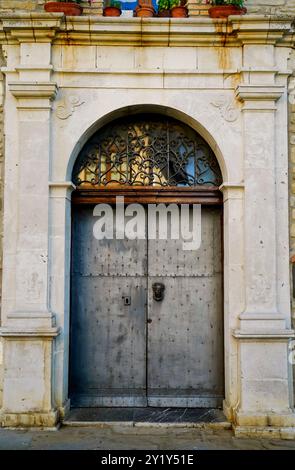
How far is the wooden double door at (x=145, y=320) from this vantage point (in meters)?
5.72

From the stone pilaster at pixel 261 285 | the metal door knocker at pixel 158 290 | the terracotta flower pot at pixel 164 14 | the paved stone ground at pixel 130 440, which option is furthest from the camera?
the metal door knocker at pixel 158 290

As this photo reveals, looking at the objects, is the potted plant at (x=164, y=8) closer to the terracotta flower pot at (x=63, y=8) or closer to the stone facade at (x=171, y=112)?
the stone facade at (x=171, y=112)

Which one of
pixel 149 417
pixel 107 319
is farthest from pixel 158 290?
pixel 149 417

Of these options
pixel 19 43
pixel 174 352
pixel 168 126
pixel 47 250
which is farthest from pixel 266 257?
pixel 19 43

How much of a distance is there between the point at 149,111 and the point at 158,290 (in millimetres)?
2219

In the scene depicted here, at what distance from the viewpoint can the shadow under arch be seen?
18.1 feet

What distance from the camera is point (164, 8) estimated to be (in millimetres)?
5637

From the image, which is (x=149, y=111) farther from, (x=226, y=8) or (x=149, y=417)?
(x=149, y=417)

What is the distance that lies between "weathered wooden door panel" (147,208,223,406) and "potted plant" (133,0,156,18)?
248 cm

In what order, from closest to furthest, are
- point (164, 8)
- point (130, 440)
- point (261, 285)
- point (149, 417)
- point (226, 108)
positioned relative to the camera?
point (130, 440), point (261, 285), point (149, 417), point (226, 108), point (164, 8)

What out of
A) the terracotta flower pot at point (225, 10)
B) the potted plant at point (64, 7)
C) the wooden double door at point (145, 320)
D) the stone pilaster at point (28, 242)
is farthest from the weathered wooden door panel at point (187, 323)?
the potted plant at point (64, 7)

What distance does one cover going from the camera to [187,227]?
590cm

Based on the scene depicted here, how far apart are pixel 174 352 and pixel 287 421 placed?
150 centimetres

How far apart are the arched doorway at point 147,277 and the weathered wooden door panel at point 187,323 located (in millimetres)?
12
